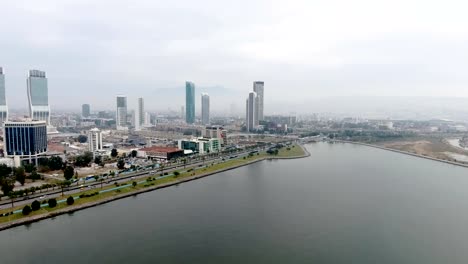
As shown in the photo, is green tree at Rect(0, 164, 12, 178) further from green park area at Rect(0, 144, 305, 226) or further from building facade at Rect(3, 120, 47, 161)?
green park area at Rect(0, 144, 305, 226)

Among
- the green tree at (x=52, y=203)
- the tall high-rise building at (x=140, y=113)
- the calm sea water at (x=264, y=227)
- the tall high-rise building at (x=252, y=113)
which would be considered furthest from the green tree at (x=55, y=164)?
the tall high-rise building at (x=252, y=113)

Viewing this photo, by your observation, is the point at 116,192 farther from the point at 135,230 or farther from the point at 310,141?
the point at 310,141

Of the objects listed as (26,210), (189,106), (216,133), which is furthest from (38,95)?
(26,210)

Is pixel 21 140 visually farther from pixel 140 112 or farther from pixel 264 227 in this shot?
pixel 140 112

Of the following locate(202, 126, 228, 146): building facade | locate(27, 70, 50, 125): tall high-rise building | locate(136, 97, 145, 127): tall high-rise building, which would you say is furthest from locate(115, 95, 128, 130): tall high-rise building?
locate(202, 126, 228, 146): building facade

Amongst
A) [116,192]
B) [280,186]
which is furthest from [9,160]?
[280,186]
